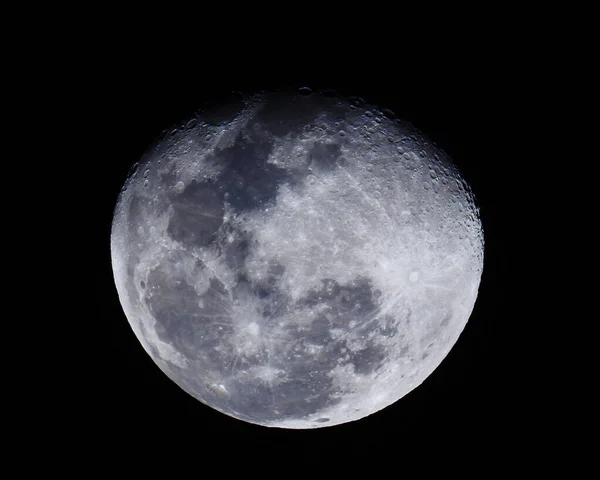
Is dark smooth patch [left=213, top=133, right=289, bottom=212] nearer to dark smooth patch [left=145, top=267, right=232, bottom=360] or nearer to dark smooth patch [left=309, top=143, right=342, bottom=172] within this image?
dark smooth patch [left=309, top=143, right=342, bottom=172]

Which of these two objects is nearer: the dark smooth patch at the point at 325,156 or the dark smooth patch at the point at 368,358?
the dark smooth patch at the point at 325,156

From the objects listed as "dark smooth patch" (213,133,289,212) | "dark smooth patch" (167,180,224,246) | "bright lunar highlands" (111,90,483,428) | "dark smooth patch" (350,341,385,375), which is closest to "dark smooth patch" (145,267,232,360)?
"bright lunar highlands" (111,90,483,428)

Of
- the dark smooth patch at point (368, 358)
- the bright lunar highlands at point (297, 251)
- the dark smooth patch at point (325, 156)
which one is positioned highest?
the dark smooth patch at point (325, 156)

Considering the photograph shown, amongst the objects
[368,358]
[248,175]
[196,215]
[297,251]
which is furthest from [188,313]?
[368,358]

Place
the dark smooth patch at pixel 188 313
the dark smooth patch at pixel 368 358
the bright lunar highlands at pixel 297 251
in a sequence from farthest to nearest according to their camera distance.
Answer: the dark smooth patch at pixel 368 358, the dark smooth patch at pixel 188 313, the bright lunar highlands at pixel 297 251

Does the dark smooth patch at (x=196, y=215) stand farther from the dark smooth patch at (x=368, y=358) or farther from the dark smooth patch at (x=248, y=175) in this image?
the dark smooth patch at (x=368, y=358)

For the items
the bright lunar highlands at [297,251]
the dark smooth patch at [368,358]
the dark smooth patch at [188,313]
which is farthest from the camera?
the dark smooth patch at [368,358]

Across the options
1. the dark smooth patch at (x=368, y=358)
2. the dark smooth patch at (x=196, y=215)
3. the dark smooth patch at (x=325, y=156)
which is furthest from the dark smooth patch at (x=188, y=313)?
the dark smooth patch at (x=325, y=156)

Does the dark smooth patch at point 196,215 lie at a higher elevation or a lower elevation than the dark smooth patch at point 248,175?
lower

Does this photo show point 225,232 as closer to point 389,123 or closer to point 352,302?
point 352,302
